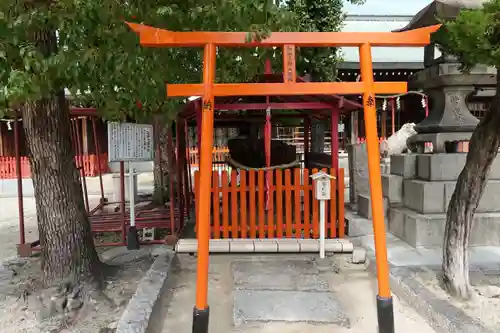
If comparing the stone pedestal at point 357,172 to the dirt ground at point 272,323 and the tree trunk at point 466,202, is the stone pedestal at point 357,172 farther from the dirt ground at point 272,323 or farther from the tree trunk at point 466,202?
the tree trunk at point 466,202

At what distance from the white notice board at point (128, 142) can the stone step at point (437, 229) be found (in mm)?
4050

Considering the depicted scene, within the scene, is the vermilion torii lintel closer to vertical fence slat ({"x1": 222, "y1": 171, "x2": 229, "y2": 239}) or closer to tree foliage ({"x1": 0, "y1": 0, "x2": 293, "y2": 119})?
tree foliage ({"x1": 0, "y1": 0, "x2": 293, "y2": 119})

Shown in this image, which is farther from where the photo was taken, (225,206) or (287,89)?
(225,206)

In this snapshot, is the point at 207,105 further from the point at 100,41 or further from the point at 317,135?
the point at 317,135

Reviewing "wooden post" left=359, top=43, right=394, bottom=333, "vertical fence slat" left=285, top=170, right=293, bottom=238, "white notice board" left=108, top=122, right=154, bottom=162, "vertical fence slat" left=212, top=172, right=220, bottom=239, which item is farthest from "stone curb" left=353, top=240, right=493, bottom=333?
"white notice board" left=108, top=122, right=154, bottom=162

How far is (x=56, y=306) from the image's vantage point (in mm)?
4152

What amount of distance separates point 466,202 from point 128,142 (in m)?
4.64

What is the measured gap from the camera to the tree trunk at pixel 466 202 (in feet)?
13.6

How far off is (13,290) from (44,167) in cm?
147

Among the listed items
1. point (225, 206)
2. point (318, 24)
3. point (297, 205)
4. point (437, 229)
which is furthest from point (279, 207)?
point (318, 24)

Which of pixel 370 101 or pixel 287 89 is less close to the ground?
pixel 287 89

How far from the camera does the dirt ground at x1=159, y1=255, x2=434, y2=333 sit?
12.8 feet

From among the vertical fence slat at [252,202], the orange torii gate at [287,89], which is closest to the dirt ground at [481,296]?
the orange torii gate at [287,89]

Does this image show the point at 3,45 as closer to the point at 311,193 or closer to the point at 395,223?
the point at 311,193
